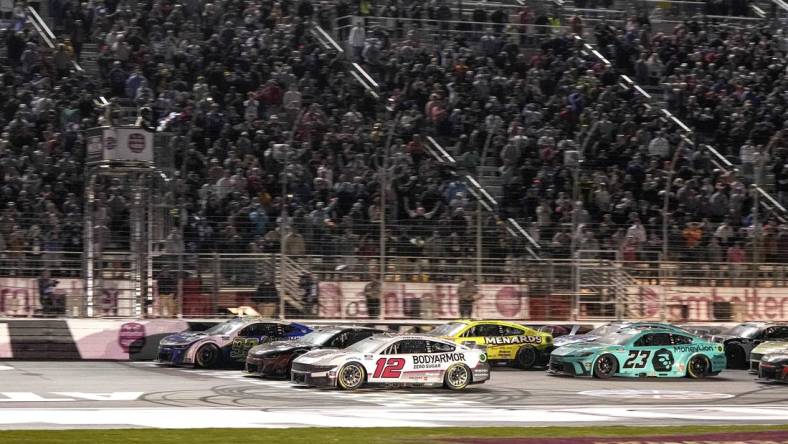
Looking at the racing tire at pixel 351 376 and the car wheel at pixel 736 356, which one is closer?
the racing tire at pixel 351 376

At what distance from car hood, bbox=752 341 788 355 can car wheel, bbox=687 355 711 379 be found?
125 centimetres

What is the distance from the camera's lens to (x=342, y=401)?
2212cm

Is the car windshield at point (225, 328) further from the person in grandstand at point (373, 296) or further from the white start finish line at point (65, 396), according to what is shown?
the white start finish line at point (65, 396)

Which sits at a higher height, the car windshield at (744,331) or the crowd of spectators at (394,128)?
the crowd of spectators at (394,128)

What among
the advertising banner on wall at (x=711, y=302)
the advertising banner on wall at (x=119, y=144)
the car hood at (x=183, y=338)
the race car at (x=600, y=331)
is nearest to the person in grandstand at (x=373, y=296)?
the race car at (x=600, y=331)

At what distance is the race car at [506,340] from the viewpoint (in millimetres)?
30266

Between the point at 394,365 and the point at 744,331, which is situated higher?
the point at 744,331

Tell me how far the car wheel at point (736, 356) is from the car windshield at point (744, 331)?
330 mm

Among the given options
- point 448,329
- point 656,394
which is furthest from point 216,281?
point 656,394

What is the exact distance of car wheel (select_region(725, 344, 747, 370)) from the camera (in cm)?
3256

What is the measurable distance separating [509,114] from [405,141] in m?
3.73

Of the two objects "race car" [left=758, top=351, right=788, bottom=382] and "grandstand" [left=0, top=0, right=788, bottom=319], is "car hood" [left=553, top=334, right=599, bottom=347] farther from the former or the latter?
"race car" [left=758, top=351, right=788, bottom=382]

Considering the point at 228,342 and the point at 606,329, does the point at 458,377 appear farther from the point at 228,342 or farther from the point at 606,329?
the point at 606,329

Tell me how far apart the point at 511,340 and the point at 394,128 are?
9270mm
